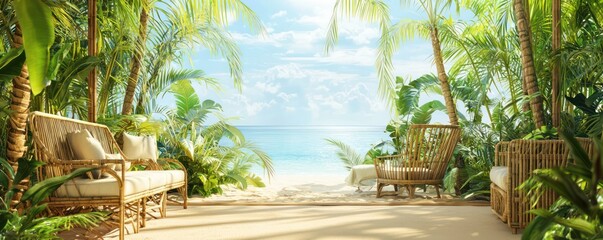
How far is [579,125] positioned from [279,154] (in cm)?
2452

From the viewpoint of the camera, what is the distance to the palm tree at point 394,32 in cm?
816

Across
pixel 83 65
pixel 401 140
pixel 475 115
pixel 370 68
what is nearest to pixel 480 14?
pixel 475 115

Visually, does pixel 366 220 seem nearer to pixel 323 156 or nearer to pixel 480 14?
pixel 480 14

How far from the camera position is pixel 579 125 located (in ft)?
17.2

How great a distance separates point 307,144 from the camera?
3083 cm

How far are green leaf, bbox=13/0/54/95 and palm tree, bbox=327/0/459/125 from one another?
691 cm

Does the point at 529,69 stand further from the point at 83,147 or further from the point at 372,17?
the point at 83,147

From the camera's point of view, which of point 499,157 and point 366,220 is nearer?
point 366,220

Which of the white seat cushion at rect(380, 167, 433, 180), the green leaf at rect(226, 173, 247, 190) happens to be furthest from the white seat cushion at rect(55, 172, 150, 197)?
the green leaf at rect(226, 173, 247, 190)

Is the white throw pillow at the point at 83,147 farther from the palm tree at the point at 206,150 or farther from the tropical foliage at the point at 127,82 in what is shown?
the palm tree at the point at 206,150

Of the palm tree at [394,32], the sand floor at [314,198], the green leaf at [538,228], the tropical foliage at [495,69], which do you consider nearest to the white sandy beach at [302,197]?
the sand floor at [314,198]

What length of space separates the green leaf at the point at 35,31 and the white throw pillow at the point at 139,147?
4.58 meters

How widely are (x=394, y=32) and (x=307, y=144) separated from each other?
22.1 metres

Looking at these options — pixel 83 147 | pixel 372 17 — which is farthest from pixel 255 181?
pixel 83 147
